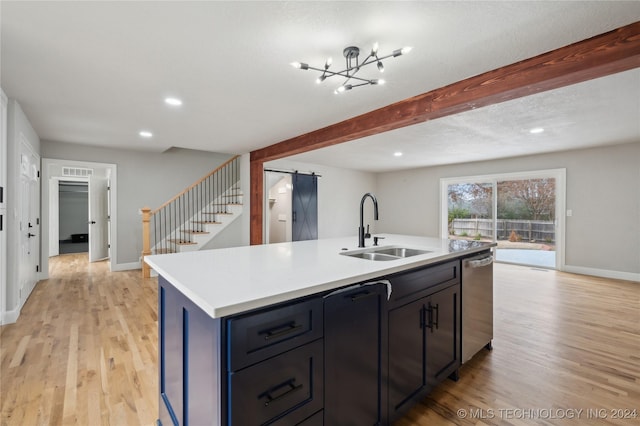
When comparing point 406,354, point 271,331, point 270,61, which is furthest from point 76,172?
point 406,354

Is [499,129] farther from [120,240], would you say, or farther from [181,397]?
[120,240]

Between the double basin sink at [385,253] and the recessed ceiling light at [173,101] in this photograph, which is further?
the recessed ceiling light at [173,101]

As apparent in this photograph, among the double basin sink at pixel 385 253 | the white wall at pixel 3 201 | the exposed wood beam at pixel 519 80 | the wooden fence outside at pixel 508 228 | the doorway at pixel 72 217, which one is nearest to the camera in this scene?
the exposed wood beam at pixel 519 80

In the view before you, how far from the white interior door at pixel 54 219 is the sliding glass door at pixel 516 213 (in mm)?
9609

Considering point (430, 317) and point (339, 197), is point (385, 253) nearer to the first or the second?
point (430, 317)

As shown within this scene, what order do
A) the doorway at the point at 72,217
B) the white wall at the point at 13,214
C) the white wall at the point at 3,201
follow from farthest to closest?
the doorway at the point at 72,217 → the white wall at the point at 13,214 → the white wall at the point at 3,201

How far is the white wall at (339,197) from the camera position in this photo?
305 inches

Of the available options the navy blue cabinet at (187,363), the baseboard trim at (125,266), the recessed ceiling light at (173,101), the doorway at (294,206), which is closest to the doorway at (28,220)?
the baseboard trim at (125,266)

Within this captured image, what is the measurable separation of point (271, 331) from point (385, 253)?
5.01 ft

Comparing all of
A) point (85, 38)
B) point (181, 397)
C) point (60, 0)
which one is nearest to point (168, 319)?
point (181, 397)

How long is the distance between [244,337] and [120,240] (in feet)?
19.8

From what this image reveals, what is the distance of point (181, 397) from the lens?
4.13 feet

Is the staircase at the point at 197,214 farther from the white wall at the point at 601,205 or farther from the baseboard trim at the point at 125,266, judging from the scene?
the white wall at the point at 601,205

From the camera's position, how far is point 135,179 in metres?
5.97
